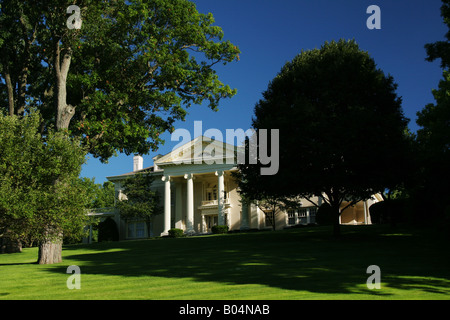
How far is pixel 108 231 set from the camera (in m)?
56.3

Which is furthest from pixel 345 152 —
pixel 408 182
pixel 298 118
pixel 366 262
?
pixel 366 262

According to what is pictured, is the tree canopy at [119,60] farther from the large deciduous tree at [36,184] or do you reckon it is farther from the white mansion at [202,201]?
the white mansion at [202,201]

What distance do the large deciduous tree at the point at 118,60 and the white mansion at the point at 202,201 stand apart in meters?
26.4

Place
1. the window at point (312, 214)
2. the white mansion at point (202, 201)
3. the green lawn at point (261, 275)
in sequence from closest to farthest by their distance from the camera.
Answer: the green lawn at point (261, 275) < the window at point (312, 214) < the white mansion at point (202, 201)

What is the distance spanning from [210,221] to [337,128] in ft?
123

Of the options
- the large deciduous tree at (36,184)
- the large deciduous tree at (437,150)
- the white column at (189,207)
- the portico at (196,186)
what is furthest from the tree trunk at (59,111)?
the white column at (189,207)

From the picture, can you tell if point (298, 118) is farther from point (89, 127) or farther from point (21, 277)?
point (21, 277)

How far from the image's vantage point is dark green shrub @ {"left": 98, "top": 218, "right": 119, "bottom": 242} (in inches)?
2211

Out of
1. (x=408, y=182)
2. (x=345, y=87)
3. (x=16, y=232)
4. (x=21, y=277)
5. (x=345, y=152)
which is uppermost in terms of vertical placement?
(x=345, y=87)

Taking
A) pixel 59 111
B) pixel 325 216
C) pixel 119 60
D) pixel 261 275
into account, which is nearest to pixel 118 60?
pixel 119 60

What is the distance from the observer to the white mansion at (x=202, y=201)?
174 ft

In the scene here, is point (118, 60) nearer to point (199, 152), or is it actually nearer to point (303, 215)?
point (199, 152)

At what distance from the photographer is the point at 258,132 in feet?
84.3
